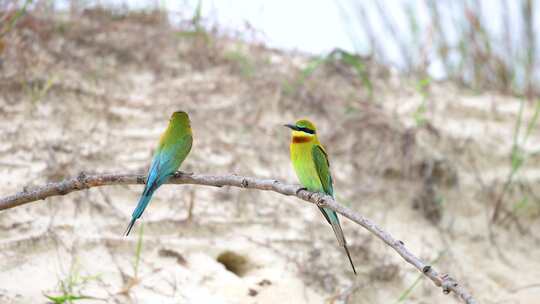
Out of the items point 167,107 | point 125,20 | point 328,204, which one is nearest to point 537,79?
point 167,107

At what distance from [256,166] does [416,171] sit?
3.40ft

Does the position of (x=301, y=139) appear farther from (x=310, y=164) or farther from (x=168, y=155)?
(x=168, y=155)

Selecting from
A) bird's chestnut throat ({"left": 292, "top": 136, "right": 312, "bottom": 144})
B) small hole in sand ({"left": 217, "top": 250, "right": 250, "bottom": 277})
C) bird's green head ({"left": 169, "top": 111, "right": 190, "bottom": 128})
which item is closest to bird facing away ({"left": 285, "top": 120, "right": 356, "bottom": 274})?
bird's chestnut throat ({"left": 292, "top": 136, "right": 312, "bottom": 144})

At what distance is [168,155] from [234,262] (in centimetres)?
94

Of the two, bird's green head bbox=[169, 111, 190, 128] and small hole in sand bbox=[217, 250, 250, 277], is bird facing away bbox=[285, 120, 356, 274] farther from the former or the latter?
small hole in sand bbox=[217, 250, 250, 277]

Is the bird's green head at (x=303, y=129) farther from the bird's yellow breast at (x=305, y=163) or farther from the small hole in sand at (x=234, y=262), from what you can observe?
the small hole in sand at (x=234, y=262)

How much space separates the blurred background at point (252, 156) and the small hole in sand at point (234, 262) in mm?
11

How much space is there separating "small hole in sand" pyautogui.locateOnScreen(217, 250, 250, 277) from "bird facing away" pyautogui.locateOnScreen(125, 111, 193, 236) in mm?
787

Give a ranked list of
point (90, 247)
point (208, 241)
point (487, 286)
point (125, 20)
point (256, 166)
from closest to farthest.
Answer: point (90, 247)
point (208, 241)
point (487, 286)
point (256, 166)
point (125, 20)

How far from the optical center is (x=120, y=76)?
4129mm

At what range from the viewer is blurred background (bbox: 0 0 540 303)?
288 cm

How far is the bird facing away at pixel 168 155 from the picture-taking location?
7.18 ft

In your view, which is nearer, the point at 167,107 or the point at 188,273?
the point at 188,273

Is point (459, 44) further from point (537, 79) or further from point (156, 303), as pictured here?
point (156, 303)
